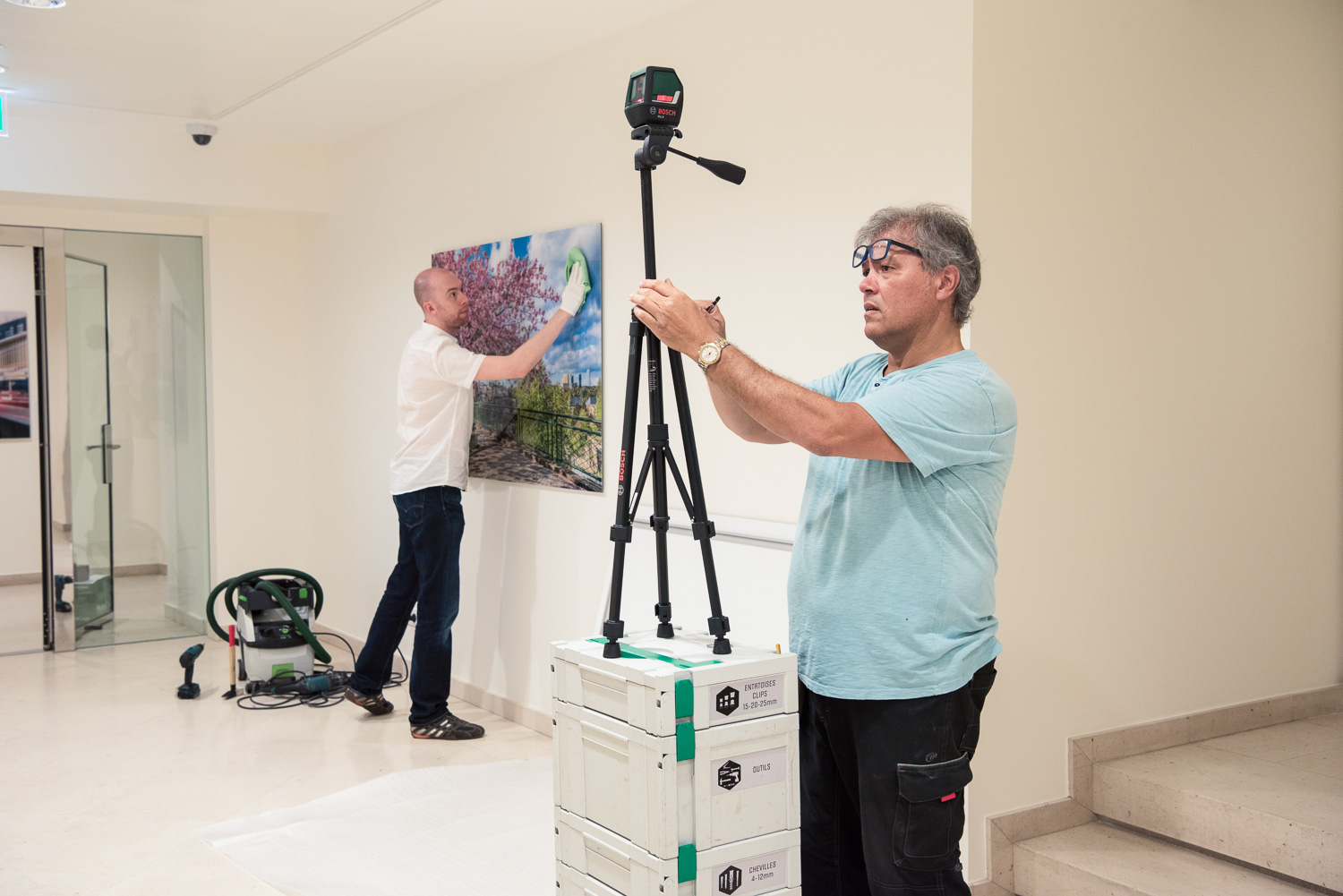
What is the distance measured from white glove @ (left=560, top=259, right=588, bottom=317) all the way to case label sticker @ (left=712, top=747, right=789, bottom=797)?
2495mm

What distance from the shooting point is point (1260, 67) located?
3.34 m

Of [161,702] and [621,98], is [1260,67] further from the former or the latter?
[161,702]

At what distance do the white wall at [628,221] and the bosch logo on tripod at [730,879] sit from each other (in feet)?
3.93

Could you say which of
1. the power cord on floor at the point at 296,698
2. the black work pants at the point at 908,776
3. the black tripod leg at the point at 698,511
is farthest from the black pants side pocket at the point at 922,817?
the power cord on floor at the point at 296,698

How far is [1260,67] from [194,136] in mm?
4734

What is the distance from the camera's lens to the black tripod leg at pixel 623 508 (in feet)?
5.95

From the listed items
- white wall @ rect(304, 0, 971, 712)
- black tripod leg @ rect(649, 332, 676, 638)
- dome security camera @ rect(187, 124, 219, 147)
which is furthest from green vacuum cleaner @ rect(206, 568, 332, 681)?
black tripod leg @ rect(649, 332, 676, 638)

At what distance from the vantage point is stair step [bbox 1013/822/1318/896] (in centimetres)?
267

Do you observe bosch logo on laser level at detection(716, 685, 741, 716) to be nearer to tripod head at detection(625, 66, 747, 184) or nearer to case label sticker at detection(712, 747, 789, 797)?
case label sticker at detection(712, 747, 789, 797)

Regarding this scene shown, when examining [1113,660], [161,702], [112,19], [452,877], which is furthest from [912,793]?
[161,702]

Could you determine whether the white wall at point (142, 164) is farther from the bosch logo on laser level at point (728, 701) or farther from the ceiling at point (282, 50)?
the bosch logo on laser level at point (728, 701)

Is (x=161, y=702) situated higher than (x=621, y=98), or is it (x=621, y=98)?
(x=621, y=98)

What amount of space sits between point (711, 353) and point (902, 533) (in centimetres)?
44

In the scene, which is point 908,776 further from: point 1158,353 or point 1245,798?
point 1158,353
